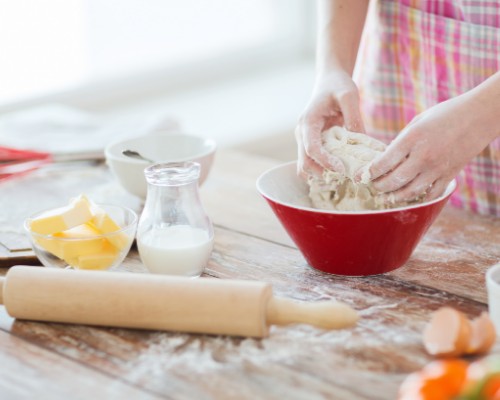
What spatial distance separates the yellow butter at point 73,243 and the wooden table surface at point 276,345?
0.32 ft

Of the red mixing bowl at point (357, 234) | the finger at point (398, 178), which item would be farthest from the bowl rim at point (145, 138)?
the finger at point (398, 178)

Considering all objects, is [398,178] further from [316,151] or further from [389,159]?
[316,151]

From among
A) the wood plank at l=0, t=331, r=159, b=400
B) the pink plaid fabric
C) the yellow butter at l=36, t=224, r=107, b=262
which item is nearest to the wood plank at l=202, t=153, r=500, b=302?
the pink plaid fabric

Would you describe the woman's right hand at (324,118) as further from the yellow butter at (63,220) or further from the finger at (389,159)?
the yellow butter at (63,220)

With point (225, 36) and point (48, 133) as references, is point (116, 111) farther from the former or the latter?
point (48, 133)

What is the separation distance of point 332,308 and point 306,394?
0.41ft

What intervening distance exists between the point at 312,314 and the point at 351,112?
0.48 metres

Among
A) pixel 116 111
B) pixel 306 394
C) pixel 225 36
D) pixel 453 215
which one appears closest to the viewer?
pixel 306 394

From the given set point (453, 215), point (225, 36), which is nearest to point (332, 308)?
point (453, 215)

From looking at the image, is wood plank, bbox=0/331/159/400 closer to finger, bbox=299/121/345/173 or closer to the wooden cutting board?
the wooden cutting board

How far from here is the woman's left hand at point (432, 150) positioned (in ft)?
4.17

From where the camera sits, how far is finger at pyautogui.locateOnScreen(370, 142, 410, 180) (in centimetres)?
127

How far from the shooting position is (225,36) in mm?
3475

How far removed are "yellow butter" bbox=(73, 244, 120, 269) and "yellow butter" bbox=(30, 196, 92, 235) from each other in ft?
0.17
